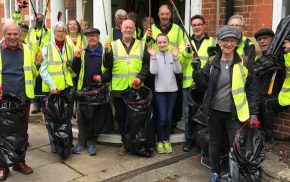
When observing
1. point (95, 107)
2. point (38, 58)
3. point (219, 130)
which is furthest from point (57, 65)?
point (219, 130)

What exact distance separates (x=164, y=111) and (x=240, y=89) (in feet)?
4.76

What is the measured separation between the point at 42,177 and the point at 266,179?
8.08 ft

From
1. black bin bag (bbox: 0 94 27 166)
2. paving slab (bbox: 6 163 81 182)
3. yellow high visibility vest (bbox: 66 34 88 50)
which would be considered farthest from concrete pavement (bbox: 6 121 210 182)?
yellow high visibility vest (bbox: 66 34 88 50)

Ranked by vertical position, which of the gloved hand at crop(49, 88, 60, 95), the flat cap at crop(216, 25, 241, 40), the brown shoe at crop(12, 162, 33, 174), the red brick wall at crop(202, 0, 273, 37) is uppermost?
the red brick wall at crop(202, 0, 273, 37)

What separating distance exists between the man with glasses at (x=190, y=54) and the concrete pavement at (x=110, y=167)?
295mm

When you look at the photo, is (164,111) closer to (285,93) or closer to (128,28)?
(128,28)

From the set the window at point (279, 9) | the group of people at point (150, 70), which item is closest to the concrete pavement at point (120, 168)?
the group of people at point (150, 70)

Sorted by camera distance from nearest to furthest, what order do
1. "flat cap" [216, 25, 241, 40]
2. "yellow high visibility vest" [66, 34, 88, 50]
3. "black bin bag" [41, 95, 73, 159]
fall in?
1. "flat cap" [216, 25, 241, 40]
2. "black bin bag" [41, 95, 73, 159]
3. "yellow high visibility vest" [66, 34, 88, 50]

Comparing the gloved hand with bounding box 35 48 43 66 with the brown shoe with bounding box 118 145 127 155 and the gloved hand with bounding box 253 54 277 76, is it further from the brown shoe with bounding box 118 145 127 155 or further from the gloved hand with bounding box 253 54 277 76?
the gloved hand with bounding box 253 54 277 76

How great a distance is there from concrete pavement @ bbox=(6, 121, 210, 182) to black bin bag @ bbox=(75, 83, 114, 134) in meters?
0.37

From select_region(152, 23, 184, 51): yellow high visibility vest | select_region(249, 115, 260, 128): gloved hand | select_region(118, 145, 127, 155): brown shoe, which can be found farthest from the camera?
select_region(152, 23, 184, 51): yellow high visibility vest

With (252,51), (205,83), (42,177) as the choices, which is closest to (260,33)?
(252,51)

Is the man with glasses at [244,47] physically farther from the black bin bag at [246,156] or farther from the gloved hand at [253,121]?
the black bin bag at [246,156]

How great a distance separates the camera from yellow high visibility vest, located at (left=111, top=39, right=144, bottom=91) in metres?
4.68
